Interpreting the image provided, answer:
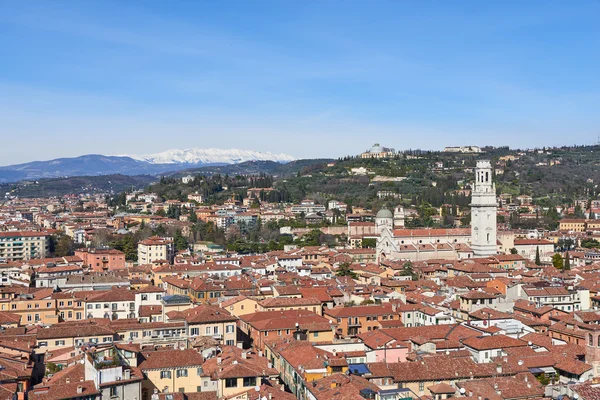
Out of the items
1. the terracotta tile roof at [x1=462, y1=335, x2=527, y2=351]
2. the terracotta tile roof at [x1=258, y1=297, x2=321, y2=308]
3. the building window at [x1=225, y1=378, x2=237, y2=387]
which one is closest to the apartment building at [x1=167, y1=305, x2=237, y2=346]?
the terracotta tile roof at [x1=258, y1=297, x2=321, y2=308]

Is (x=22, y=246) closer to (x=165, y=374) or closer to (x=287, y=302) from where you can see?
(x=287, y=302)

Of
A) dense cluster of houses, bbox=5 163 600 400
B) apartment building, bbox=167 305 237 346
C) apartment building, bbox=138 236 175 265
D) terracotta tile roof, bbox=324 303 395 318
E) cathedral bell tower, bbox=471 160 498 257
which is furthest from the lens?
cathedral bell tower, bbox=471 160 498 257

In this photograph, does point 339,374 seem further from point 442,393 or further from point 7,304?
point 7,304

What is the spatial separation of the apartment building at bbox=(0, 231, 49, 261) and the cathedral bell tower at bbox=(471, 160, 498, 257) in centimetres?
3657

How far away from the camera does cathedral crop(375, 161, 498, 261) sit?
191 feet

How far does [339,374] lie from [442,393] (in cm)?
290

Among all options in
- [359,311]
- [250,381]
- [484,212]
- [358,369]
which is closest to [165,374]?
[250,381]

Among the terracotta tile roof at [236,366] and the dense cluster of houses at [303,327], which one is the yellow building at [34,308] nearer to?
the dense cluster of houses at [303,327]

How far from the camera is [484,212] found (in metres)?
58.3

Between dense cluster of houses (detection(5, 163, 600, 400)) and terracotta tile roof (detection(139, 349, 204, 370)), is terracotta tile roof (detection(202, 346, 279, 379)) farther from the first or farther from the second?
terracotta tile roof (detection(139, 349, 204, 370))

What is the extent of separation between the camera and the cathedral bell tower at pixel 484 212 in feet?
191

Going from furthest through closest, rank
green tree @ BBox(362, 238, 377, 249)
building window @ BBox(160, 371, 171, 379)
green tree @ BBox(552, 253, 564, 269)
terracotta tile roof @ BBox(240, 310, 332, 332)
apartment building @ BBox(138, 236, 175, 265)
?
green tree @ BBox(362, 238, 377, 249)
apartment building @ BBox(138, 236, 175, 265)
green tree @ BBox(552, 253, 564, 269)
terracotta tile roof @ BBox(240, 310, 332, 332)
building window @ BBox(160, 371, 171, 379)

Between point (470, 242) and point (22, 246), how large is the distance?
38.2 m

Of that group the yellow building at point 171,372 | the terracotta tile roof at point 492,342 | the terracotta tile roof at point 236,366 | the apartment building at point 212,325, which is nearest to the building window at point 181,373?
the yellow building at point 171,372
